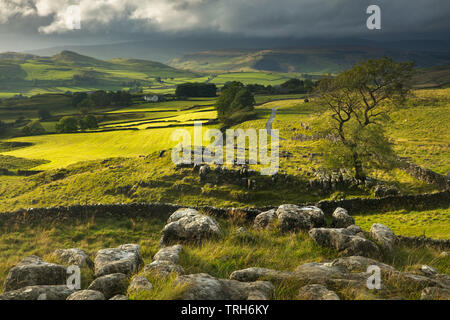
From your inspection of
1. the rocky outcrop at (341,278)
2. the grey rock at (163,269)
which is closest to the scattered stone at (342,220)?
the rocky outcrop at (341,278)

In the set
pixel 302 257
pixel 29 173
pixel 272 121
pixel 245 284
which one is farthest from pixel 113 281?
pixel 272 121

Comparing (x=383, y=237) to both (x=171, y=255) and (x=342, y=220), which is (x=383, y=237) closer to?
(x=342, y=220)

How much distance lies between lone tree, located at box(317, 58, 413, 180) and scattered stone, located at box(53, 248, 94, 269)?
28.2 m

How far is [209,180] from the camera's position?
32.9 m

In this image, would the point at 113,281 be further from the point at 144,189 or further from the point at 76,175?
the point at 76,175

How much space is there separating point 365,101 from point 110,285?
A: 34.7 meters

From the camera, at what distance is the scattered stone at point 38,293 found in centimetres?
607

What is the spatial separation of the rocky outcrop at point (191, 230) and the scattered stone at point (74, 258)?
127 inches

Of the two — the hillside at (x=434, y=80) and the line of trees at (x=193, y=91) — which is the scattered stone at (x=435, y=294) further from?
the line of trees at (x=193, y=91)

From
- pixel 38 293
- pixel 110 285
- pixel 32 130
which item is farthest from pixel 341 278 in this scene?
pixel 32 130

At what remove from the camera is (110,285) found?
6.78 meters

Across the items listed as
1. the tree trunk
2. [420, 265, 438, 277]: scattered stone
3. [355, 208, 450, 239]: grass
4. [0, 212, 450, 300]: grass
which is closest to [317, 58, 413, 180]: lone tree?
the tree trunk

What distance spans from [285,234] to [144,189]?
82.0ft

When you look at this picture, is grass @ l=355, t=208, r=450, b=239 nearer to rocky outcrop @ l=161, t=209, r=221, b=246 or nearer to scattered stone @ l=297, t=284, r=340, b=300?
rocky outcrop @ l=161, t=209, r=221, b=246
